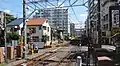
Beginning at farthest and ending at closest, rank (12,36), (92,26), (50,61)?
1. (12,36)
2. (92,26)
3. (50,61)

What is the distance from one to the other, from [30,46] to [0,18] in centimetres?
1673

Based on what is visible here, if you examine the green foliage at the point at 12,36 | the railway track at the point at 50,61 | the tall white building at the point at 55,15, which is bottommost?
the railway track at the point at 50,61

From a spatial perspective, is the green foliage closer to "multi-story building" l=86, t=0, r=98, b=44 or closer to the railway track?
"multi-story building" l=86, t=0, r=98, b=44

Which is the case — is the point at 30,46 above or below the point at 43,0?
below

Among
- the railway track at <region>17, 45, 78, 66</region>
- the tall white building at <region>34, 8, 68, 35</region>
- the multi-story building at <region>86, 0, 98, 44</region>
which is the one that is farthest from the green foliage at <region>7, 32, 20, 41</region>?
the railway track at <region>17, 45, 78, 66</region>

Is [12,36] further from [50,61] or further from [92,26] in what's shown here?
[50,61]

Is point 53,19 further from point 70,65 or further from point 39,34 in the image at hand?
point 70,65

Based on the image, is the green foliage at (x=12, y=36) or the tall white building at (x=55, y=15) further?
the green foliage at (x=12, y=36)

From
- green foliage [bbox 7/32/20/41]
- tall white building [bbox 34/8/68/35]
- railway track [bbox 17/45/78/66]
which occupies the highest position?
tall white building [bbox 34/8/68/35]

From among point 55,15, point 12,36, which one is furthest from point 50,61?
point 55,15

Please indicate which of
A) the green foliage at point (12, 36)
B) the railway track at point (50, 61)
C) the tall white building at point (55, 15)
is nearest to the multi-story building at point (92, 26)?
the tall white building at point (55, 15)

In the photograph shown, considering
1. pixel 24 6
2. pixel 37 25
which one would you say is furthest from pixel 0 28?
pixel 24 6

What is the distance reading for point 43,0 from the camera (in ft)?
72.1

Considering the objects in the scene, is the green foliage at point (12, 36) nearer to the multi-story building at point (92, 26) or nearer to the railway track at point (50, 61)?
the multi-story building at point (92, 26)
